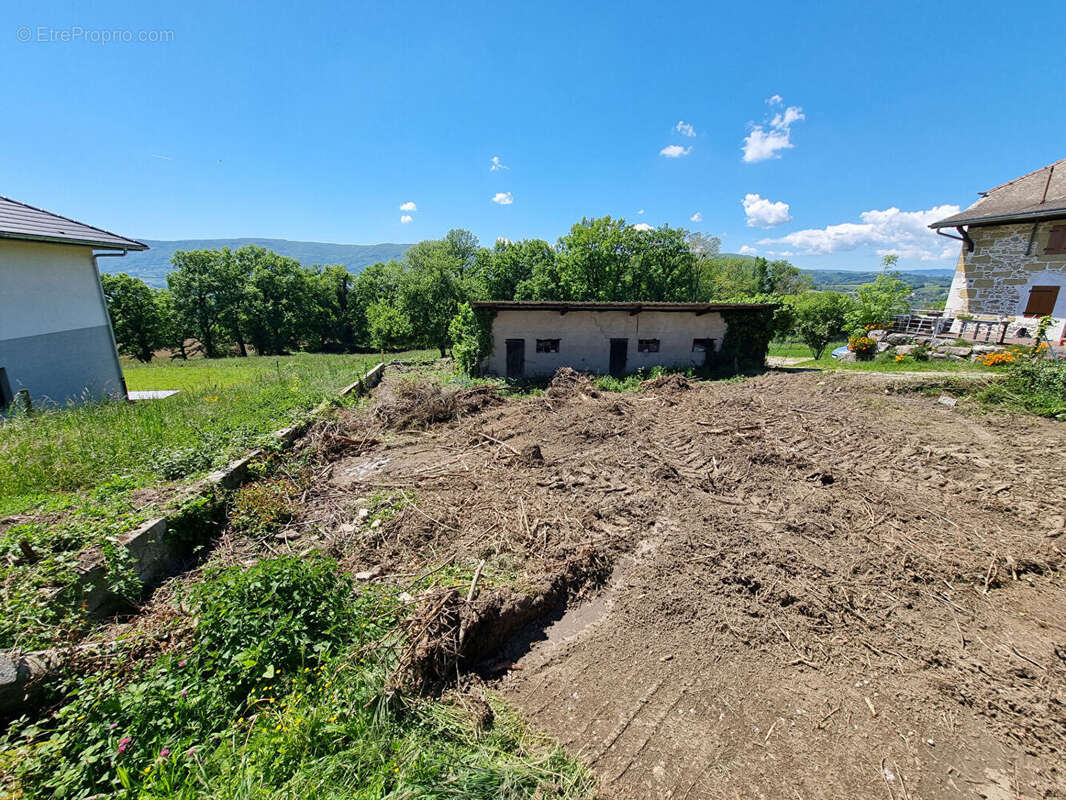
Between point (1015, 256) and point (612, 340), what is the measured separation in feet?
46.5

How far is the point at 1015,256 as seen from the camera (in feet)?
46.5

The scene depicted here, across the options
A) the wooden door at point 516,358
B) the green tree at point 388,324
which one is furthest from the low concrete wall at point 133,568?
the green tree at point 388,324

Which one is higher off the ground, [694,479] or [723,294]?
[723,294]

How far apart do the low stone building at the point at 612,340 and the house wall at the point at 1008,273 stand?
7957mm

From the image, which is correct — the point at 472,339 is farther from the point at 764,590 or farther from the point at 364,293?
the point at 364,293

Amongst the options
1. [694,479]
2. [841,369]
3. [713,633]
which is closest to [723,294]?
[841,369]

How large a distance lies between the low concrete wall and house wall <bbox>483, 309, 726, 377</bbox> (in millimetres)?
10266

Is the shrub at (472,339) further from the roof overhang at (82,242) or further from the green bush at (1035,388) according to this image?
the green bush at (1035,388)

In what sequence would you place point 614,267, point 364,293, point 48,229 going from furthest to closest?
1. point 364,293
2. point 614,267
3. point 48,229

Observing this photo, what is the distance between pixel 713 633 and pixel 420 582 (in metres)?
2.91

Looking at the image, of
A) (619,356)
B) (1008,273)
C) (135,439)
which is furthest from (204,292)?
(1008,273)

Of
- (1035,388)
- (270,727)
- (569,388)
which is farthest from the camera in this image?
(569,388)

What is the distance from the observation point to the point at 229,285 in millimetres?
32719

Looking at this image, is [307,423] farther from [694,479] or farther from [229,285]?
[229,285]
